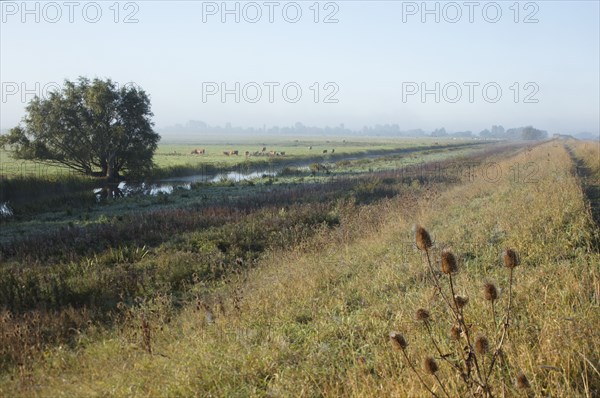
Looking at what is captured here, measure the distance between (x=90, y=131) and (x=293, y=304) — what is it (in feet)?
95.0

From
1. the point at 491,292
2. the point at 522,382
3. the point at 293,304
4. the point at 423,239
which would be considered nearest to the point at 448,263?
the point at 423,239

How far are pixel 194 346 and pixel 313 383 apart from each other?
1826 millimetres

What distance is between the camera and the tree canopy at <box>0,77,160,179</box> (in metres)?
29.0

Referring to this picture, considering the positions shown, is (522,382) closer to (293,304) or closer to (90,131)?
(293,304)

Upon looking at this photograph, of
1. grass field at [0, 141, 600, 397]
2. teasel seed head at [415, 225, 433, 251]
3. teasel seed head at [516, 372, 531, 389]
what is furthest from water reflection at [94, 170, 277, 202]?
teasel seed head at [516, 372, 531, 389]

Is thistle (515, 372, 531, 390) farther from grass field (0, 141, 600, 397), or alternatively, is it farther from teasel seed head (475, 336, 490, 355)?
grass field (0, 141, 600, 397)

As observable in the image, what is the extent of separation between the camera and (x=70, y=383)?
449 cm

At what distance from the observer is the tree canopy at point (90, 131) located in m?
29.0

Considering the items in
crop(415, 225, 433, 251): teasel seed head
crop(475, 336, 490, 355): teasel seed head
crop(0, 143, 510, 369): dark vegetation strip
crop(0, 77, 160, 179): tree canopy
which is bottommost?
crop(0, 143, 510, 369): dark vegetation strip

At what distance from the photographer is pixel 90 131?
30.4 m

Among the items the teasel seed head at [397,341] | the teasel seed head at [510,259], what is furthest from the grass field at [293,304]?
the teasel seed head at [397,341]

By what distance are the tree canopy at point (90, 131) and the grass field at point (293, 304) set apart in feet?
58.4

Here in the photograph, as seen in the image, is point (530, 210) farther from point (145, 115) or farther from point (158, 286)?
point (145, 115)

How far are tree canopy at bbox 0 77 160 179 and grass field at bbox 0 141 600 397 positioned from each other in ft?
58.4
